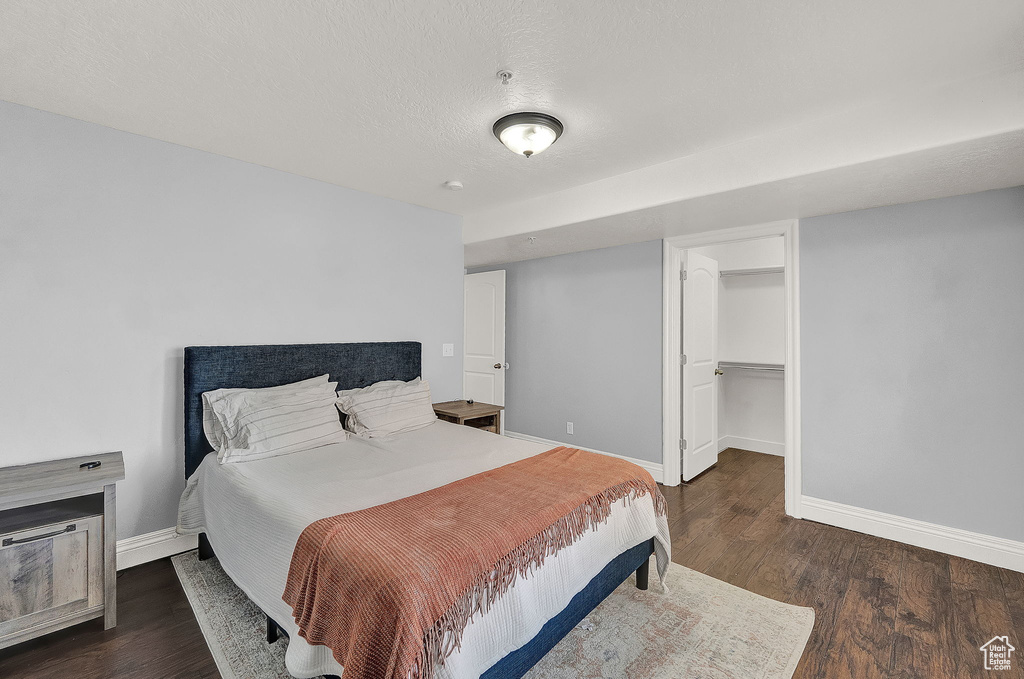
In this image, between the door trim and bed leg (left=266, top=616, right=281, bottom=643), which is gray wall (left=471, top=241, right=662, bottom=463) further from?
bed leg (left=266, top=616, right=281, bottom=643)

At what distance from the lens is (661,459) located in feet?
13.3

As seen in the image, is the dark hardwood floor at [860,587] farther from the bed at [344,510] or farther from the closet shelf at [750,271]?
the closet shelf at [750,271]

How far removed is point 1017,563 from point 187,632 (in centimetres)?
426

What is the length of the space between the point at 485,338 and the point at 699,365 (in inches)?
91.1

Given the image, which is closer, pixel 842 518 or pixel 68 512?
pixel 68 512

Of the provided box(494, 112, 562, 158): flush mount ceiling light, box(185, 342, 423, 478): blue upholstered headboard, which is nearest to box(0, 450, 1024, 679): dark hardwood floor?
box(185, 342, 423, 478): blue upholstered headboard

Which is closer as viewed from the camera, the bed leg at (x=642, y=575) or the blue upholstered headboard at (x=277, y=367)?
the bed leg at (x=642, y=575)

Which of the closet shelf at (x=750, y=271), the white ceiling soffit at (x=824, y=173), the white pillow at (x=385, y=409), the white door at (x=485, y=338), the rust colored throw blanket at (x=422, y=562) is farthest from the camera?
the white door at (x=485, y=338)

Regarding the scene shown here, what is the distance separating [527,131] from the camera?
2324 millimetres

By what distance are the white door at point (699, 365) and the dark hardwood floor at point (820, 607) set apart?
938mm

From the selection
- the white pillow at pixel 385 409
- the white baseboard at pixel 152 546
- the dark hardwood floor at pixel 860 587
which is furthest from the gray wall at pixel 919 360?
the white baseboard at pixel 152 546

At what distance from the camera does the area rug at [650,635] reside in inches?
71.4

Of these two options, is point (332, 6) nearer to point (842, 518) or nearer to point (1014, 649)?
point (1014, 649)

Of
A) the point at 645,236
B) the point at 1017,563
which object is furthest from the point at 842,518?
the point at 645,236
